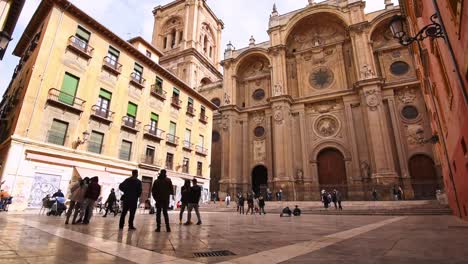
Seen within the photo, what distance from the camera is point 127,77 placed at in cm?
1856

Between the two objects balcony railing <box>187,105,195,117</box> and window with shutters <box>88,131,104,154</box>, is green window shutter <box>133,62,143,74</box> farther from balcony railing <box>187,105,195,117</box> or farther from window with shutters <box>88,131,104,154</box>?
window with shutters <box>88,131,104,154</box>

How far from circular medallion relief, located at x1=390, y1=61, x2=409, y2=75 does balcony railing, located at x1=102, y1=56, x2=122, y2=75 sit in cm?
2531

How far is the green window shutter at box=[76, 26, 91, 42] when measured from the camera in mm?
16064

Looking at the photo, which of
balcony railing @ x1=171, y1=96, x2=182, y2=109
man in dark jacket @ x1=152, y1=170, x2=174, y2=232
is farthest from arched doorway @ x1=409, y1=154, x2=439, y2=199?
man in dark jacket @ x1=152, y1=170, x2=174, y2=232

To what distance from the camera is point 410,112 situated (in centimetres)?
2330

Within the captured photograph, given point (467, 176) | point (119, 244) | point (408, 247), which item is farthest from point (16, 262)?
point (467, 176)

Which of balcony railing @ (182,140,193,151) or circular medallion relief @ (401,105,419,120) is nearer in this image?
balcony railing @ (182,140,193,151)

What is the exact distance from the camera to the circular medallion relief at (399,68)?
24.8 meters

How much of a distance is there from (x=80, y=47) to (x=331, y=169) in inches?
918

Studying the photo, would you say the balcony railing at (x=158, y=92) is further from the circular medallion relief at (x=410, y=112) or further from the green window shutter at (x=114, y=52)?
the circular medallion relief at (x=410, y=112)

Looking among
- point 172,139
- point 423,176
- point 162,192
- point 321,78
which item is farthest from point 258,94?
point 162,192

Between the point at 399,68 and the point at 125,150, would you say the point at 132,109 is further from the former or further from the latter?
the point at 399,68

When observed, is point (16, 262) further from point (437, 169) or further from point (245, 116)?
point (245, 116)

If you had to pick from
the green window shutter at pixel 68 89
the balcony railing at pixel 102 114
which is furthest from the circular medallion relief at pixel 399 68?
the green window shutter at pixel 68 89
